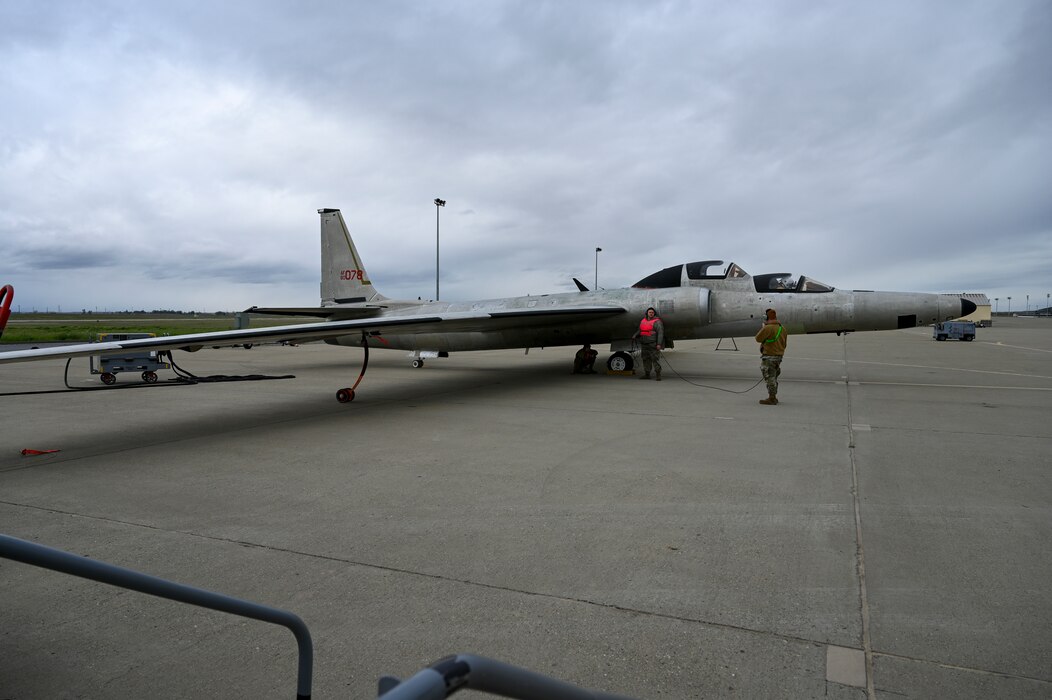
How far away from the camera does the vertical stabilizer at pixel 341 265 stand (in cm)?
1680

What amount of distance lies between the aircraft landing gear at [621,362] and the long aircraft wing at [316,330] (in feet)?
4.26

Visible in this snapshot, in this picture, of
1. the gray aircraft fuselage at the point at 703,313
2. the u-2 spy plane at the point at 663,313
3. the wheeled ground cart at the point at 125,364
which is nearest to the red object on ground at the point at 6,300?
the u-2 spy plane at the point at 663,313

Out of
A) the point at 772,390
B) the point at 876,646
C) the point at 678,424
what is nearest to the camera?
the point at 876,646

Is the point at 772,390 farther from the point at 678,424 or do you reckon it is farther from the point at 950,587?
the point at 950,587

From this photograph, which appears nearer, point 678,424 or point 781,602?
point 781,602

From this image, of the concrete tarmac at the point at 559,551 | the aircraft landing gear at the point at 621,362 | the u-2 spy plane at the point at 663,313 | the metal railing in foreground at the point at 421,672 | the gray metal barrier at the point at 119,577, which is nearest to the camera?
the metal railing in foreground at the point at 421,672

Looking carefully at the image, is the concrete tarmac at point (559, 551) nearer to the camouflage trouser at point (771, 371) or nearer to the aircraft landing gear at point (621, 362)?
the camouflage trouser at point (771, 371)

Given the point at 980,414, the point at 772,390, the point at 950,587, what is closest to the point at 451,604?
the point at 950,587

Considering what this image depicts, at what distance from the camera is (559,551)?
3.64 metres

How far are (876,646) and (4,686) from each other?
374 cm

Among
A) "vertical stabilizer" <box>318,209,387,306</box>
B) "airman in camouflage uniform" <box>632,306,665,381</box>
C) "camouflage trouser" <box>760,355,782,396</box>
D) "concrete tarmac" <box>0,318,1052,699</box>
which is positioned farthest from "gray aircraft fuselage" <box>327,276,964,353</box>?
"concrete tarmac" <box>0,318,1052,699</box>

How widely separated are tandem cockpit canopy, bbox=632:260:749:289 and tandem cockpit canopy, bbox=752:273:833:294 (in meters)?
0.41

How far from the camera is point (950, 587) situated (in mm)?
3105

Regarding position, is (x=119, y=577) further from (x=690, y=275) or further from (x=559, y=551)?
(x=690, y=275)
